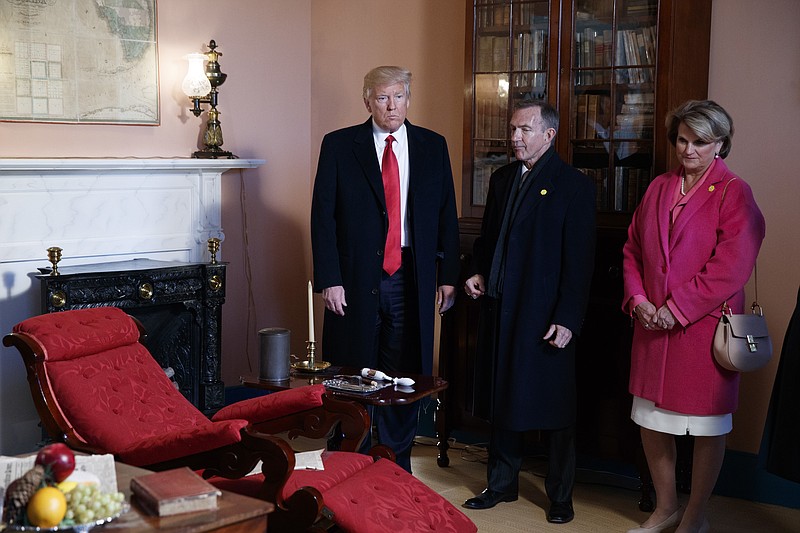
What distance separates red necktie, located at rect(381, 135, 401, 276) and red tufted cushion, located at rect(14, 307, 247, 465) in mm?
1014

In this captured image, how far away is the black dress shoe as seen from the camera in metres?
3.69

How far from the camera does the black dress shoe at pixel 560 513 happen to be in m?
3.69

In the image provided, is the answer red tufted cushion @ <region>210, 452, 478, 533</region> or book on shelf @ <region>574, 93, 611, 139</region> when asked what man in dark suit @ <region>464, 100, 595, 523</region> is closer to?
book on shelf @ <region>574, 93, 611, 139</region>

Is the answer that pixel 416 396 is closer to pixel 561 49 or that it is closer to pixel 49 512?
pixel 49 512

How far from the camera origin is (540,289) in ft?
11.9

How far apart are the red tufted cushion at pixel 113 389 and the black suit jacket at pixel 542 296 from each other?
1.22 m

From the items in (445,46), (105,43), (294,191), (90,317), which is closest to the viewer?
(90,317)

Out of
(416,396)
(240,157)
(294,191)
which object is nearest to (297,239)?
(294,191)

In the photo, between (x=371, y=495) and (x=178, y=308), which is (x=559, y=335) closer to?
(x=371, y=495)

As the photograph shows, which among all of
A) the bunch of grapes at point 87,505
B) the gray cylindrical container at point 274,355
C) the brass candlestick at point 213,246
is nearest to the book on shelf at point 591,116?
the gray cylindrical container at point 274,355

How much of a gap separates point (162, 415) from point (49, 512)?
3.73 feet

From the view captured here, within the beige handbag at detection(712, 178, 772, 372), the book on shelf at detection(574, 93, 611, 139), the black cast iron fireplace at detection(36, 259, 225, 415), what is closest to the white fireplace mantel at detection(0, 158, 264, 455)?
the black cast iron fireplace at detection(36, 259, 225, 415)

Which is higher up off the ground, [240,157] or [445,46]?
[445,46]

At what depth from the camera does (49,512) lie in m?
1.85
